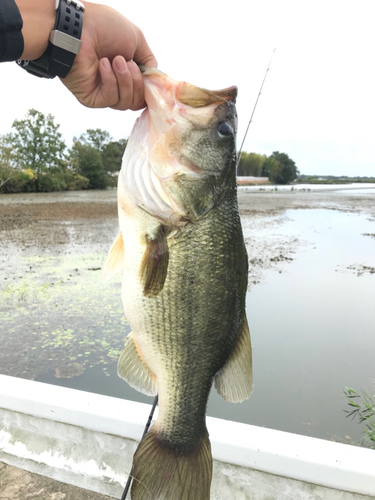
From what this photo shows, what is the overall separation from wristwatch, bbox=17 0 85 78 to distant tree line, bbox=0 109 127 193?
2964 cm

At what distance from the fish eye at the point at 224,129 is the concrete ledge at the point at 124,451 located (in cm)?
157

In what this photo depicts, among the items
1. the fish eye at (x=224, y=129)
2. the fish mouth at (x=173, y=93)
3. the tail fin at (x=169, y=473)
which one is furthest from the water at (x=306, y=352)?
the fish mouth at (x=173, y=93)

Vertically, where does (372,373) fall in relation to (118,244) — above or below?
below

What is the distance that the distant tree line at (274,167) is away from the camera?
57338 mm

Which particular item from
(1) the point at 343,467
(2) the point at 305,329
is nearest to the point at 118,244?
(1) the point at 343,467

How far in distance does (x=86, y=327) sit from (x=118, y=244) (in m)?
3.47

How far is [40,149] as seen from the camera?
32781 millimetres

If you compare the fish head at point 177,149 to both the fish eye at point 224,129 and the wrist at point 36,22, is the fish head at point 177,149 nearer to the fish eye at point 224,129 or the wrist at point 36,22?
the fish eye at point 224,129

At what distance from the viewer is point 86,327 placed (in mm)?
4684

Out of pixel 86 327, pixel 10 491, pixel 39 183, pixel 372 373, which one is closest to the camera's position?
pixel 10 491

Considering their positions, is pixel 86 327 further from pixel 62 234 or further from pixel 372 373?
pixel 62 234

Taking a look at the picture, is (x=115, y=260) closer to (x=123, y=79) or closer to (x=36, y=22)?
(x=123, y=79)

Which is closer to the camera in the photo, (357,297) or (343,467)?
(343,467)

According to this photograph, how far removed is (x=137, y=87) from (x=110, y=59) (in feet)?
0.60
